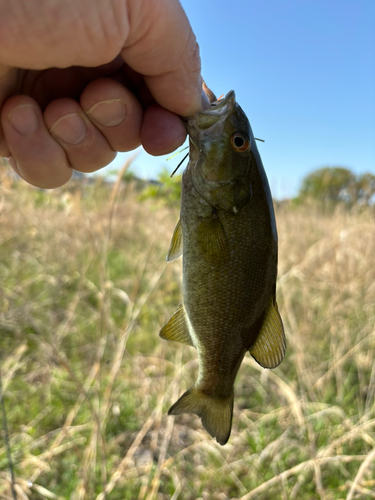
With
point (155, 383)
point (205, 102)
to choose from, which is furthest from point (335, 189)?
point (205, 102)

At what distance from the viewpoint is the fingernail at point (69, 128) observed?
4.56 ft

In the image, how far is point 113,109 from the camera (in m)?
1.39

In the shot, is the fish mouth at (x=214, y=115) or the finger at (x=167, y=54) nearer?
the finger at (x=167, y=54)

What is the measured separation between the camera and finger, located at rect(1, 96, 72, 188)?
133cm

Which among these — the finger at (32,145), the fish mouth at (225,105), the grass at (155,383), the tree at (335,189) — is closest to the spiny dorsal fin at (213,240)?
the fish mouth at (225,105)

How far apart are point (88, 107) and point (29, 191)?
13.0 ft

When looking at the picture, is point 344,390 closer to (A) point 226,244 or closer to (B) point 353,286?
(B) point 353,286

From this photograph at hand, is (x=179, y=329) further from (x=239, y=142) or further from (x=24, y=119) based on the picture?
(x=24, y=119)

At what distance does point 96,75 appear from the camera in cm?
148

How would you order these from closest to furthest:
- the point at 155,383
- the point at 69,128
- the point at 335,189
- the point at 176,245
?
the point at 176,245
the point at 69,128
the point at 155,383
the point at 335,189

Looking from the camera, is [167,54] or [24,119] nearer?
[167,54]

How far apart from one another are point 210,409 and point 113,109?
3.94 ft

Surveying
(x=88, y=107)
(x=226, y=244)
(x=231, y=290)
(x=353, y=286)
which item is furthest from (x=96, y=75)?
(x=353, y=286)

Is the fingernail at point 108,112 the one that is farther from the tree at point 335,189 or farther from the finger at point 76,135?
the tree at point 335,189
